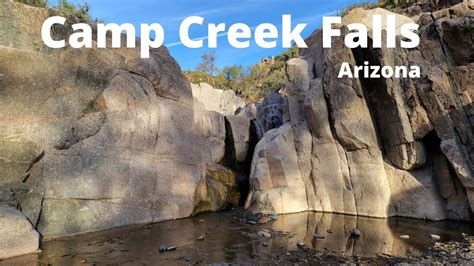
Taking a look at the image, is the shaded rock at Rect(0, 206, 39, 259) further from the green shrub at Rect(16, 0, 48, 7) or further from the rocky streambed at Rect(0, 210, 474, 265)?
the green shrub at Rect(16, 0, 48, 7)

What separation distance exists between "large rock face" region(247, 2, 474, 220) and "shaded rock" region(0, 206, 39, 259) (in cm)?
761

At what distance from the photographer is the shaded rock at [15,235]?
841 centimetres

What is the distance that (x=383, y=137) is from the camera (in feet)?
43.8

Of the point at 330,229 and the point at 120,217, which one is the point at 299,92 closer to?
the point at 330,229

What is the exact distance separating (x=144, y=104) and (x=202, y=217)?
14.3ft

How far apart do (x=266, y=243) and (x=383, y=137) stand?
A: 6335mm

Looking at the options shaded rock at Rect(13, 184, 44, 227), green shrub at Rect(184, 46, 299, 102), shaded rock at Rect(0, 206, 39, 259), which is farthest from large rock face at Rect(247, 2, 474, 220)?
green shrub at Rect(184, 46, 299, 102)

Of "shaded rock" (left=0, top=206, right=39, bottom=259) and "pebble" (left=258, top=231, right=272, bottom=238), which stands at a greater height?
"shaded rock" (left=0, top=206, right=39, bottom=259)

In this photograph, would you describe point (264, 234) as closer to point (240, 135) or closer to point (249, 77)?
point (240, 135)

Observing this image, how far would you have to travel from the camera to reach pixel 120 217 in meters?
11.5

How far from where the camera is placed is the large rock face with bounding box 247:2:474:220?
11.6 m

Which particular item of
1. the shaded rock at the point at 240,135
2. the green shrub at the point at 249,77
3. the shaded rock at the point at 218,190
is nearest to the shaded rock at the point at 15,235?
the shaded rock at the point at 218,190

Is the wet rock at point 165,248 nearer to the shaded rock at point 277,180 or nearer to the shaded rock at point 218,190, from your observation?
the shaded rock at point 218,190

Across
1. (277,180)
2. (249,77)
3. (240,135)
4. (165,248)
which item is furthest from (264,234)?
(249,77)
